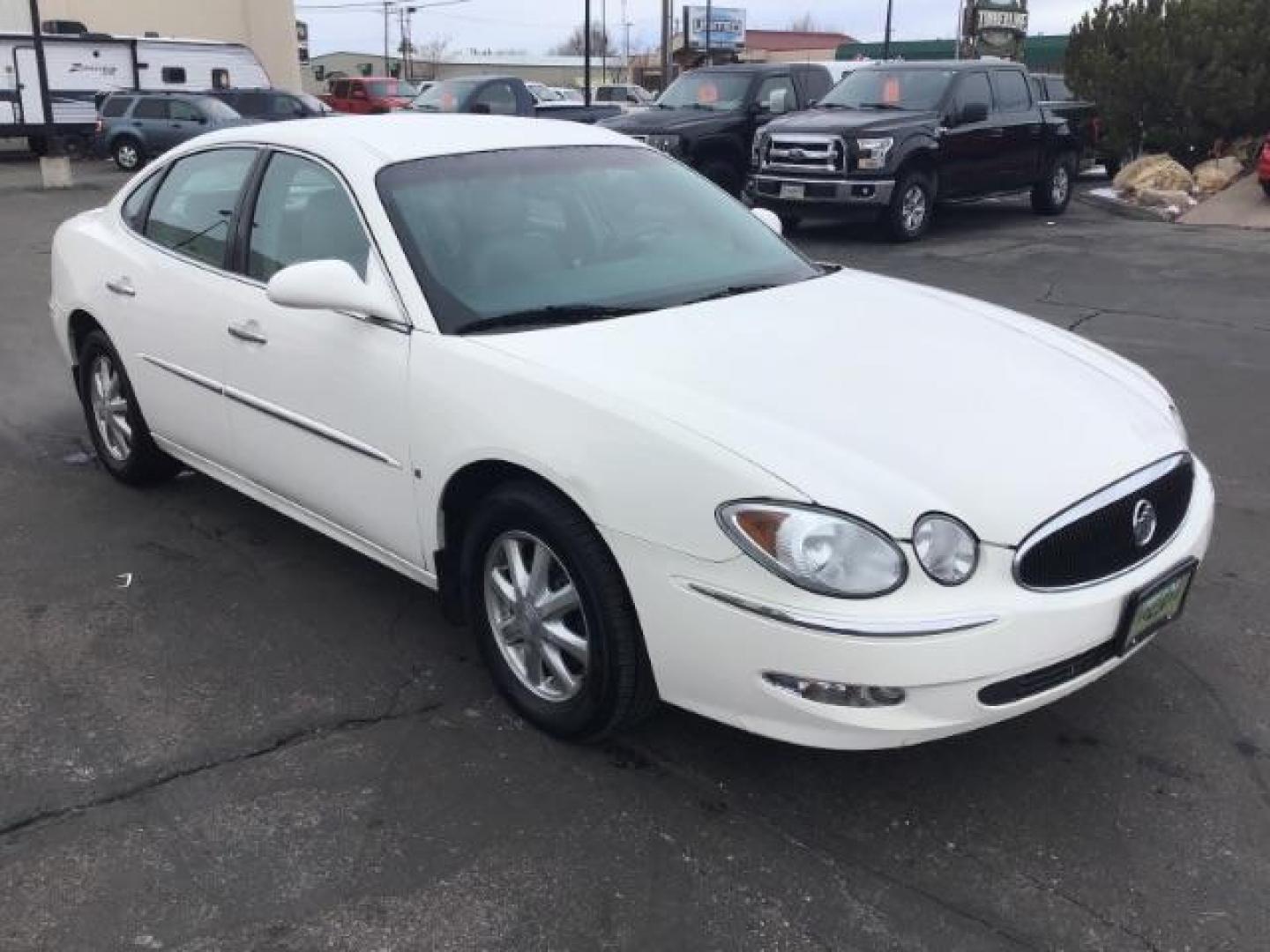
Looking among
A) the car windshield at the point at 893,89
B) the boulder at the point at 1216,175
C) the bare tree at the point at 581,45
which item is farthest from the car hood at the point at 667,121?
the bare tree at the point at 581,45

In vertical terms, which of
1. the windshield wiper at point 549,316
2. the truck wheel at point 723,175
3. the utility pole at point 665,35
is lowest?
the truck wheel at point 723,175

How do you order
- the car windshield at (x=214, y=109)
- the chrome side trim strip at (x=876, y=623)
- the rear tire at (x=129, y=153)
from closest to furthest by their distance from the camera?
the chrome side trim strip at (x=876, y=623)
the car windshield at (x=214, y=109)
the rear tire at (x=129, y=153)

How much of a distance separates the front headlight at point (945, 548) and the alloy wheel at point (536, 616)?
2.95 ft

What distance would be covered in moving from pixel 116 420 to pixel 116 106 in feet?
68.2

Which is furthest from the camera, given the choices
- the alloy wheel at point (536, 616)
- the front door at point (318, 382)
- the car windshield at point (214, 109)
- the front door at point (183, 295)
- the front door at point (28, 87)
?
the front door at point (28, 87)

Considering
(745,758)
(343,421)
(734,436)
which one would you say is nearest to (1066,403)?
(734,436)

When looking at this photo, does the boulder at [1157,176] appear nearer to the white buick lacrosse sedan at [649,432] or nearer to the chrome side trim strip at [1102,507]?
the white buick lacrosse sedan at [649,432]

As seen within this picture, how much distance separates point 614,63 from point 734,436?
96.7 m

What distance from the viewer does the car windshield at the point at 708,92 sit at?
15.1 m

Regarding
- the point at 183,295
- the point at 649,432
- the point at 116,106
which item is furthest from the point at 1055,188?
the point at 116,106

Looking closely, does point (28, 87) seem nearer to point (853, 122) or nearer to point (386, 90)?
point (386, 90)

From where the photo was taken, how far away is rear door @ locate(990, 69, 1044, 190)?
13851mm

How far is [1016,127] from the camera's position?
1391 cm

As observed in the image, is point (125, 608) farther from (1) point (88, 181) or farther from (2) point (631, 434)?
(1) point (88, 181)
